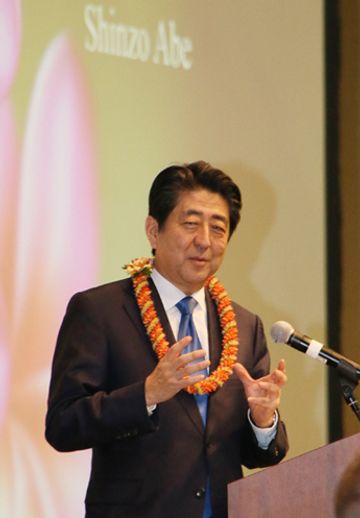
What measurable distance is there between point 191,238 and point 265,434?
57cm

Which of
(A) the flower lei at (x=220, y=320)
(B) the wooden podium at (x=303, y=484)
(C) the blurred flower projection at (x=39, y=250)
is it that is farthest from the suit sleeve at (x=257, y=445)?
(C) the blurred flower projection at (x=39, y=250)

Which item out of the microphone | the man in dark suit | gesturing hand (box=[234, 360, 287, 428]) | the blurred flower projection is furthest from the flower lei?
the blurred flower projection

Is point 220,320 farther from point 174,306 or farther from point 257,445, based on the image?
point 257,445

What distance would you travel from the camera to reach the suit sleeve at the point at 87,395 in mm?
2586

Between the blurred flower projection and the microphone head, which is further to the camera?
the blurred flower projection

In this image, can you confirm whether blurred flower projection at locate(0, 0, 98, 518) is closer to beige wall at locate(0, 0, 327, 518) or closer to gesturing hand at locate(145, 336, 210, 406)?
beige wall at locate(0, 0, 327, 518)

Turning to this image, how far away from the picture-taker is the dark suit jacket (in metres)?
2.62

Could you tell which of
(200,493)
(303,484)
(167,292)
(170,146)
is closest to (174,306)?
(167,292)

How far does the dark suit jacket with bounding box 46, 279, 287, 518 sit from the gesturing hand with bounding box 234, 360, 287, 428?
0.14 meters

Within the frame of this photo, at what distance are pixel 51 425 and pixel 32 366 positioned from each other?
75cm

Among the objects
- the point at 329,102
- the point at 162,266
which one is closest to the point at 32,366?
the point at 162,266

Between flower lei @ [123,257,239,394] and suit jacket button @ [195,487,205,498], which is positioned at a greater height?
flower lei @ [123,257,239,394]

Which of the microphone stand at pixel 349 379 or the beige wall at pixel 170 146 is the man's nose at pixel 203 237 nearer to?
the microphone stand at pixel 349 379

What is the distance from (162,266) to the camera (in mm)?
2990
